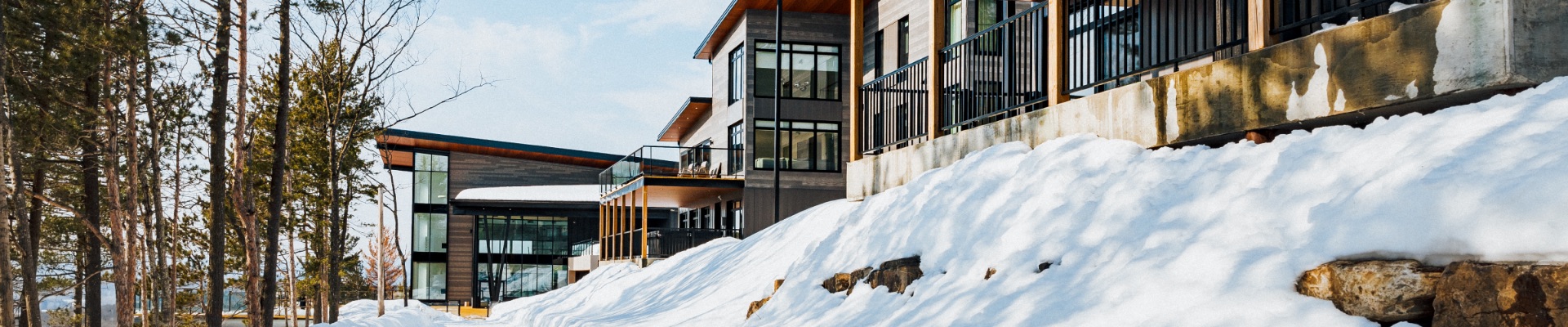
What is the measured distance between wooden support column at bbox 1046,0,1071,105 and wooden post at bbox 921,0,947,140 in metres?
1.95

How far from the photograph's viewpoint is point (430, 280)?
137 ft

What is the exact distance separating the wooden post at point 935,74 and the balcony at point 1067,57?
2 centimetres

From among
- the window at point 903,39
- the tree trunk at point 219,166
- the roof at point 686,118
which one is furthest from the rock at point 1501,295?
the roof at point 686,118

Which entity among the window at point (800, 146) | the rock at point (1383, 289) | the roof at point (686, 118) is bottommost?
the rock at point (1383, 289)

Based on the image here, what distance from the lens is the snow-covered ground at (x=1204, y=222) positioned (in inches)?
135

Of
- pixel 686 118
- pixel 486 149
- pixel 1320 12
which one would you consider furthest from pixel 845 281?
pixel 486 149

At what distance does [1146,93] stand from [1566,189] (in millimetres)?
3321

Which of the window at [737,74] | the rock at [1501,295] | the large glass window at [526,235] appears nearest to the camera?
the rock at [1501,295]

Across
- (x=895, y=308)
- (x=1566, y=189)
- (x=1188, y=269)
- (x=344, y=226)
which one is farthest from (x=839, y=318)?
(x=344, y=226)

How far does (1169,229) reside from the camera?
4723 millimetres

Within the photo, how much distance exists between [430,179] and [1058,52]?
37885 millimetres

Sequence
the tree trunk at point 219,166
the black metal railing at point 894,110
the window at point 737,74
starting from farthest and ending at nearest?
the window at point 737,74, the tree trunk at point 219,166, the black metal railing at point 894,110

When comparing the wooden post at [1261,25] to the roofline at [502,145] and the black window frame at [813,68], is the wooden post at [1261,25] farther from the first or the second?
the roofline at [502,145]

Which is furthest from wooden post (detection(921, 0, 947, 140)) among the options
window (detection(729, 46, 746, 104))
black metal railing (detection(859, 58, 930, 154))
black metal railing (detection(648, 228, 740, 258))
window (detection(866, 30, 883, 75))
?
window (detection(729, 46, 746, 104))
